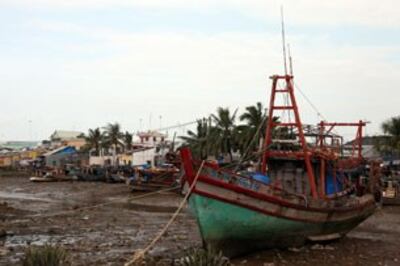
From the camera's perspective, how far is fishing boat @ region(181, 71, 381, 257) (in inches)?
601

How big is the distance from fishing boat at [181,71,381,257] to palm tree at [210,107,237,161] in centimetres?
3049

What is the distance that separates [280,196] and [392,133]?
37.1m

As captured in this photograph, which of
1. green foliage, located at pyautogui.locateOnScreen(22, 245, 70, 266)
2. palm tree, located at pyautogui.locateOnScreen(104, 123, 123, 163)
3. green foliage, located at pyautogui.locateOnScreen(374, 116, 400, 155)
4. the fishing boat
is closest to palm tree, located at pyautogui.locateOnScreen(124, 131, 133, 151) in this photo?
palm tree, located at pyautogui.locateOnScreen(104, 123, 123, 163)

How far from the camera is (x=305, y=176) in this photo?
2006 centimetres

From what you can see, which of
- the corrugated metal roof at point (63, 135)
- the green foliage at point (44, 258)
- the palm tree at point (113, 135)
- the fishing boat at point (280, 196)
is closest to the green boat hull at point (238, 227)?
the fishing boat at point (280, 196)

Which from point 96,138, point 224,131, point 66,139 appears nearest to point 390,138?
point 224,131

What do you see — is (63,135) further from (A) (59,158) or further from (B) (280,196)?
(B) (280,196)

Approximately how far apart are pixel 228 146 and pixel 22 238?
35746mm

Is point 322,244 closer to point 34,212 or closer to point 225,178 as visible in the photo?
point 225,178

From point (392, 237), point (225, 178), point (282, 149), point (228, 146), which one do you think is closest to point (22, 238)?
point (225, 178)

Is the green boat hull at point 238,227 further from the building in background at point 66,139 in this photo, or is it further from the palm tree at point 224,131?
the building in background at point 66,139

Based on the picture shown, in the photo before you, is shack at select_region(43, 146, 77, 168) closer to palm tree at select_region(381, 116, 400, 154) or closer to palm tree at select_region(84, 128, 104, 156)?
palm tree at select_region(84, 128, 104, 156)

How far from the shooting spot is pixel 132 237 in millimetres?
20359

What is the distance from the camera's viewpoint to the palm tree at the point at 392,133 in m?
49.3
